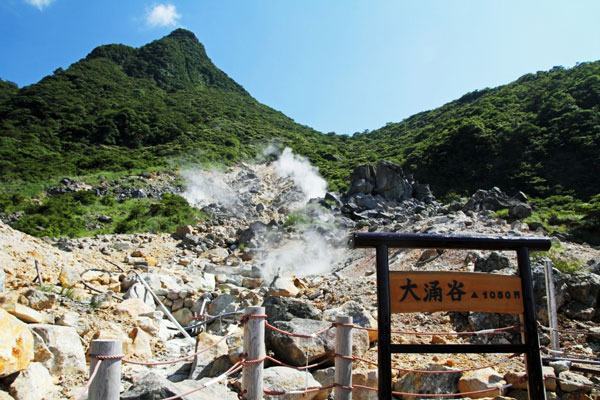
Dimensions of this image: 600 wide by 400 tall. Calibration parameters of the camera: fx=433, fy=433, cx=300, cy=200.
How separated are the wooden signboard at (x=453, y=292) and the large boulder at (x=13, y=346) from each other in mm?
4053

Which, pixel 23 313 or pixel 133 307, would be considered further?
pixel 133 307

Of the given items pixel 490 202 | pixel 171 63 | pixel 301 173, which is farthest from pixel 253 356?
pixel 171 63

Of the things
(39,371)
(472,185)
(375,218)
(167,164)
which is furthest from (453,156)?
(39,371)

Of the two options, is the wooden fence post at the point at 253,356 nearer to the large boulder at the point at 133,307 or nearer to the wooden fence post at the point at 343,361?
the wooden fence post at the point at 343,361

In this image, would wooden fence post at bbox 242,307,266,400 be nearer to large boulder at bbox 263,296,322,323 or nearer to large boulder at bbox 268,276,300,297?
large boulder at bbox 263,296,322,323

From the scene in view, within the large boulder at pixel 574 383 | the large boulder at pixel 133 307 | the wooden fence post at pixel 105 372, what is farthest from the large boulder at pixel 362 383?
the large boulder at pixel 133 307

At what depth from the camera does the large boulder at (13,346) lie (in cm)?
453

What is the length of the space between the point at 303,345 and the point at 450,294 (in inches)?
116

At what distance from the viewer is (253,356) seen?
3.60m

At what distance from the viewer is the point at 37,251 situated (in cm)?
1123

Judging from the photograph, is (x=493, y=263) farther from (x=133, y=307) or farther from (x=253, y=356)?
(x=133, y=307)

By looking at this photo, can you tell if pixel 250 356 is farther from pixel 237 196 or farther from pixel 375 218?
pixel 237 196

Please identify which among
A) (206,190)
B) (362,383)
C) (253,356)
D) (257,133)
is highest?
(257,133)

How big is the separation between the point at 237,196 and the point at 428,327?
26846mm
